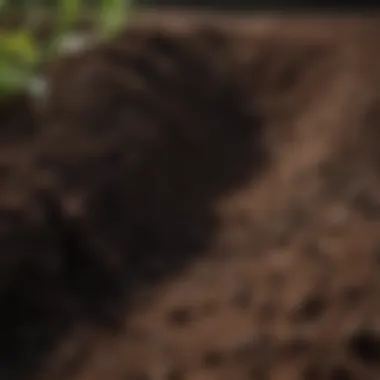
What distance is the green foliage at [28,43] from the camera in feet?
3.37

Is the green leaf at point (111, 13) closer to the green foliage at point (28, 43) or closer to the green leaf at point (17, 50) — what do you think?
the green foliage at point (28, 43)

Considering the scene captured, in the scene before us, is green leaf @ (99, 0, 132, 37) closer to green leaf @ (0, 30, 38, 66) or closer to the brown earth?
the brown earth

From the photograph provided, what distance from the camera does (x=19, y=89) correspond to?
1039 millimetres

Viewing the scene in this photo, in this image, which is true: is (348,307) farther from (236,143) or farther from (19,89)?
(236,143)

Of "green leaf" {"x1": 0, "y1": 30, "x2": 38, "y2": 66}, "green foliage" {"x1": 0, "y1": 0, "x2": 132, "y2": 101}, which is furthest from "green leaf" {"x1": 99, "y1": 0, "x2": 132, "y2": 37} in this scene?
"green leaf" {"x1": 0, "y1": 30, "x2": 38, "y2": 66}

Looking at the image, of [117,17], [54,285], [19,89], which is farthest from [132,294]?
[117,17]

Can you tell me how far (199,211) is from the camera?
44.7 inches

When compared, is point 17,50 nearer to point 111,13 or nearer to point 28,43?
point 28,43

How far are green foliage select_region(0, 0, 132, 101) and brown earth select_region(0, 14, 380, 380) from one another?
4cm

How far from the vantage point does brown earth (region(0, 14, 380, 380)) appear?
74 centimetres

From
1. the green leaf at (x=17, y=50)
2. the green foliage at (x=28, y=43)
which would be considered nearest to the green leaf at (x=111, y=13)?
the green foliage at (x=28, y=43)

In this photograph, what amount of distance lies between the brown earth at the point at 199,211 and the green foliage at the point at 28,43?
0.04 m

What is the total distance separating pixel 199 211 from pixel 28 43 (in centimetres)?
36

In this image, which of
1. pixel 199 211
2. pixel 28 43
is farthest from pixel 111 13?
pixel 199 211
